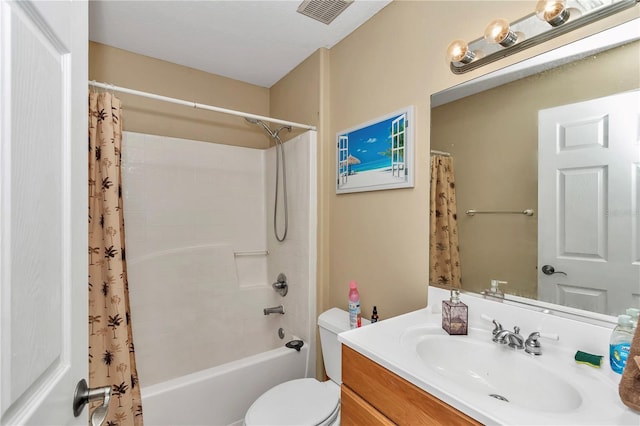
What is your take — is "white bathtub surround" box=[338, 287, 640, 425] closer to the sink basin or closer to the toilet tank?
the sink basin

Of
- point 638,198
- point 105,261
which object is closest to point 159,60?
point 105,261

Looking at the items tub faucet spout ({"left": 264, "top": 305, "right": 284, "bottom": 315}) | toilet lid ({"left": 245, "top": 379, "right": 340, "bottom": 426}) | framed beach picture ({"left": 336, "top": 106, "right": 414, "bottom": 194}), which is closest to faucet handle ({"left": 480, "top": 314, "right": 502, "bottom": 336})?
framed beach picture ({"left": 336, "top": 106, "right": 414, "bottom": 194})

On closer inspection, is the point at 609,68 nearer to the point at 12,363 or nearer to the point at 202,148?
the point at 12,363

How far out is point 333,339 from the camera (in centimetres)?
162

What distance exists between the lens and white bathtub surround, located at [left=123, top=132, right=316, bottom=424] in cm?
194

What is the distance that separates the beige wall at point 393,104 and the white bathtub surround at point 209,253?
0.28 meters

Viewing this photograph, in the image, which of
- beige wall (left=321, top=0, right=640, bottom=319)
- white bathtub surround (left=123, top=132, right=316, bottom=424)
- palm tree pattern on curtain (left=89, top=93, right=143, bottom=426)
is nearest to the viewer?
beige wall (left=321, top=0, right=640, bottom=319)

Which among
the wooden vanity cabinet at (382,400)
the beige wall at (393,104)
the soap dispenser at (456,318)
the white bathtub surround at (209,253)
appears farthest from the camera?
the white bathtub surround at (209,253)

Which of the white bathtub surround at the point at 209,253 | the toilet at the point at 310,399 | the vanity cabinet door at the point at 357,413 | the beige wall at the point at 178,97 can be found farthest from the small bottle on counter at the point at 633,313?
the beige wall at the point at 178,97

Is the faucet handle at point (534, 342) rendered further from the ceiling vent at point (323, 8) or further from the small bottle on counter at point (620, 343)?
the ceiling vent at point (323, 8)

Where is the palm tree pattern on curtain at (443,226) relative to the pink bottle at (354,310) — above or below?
above

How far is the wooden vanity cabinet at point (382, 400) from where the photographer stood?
0.73 meters

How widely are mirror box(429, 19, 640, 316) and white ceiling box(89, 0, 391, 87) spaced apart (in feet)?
2.62

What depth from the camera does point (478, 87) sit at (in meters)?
1.17
